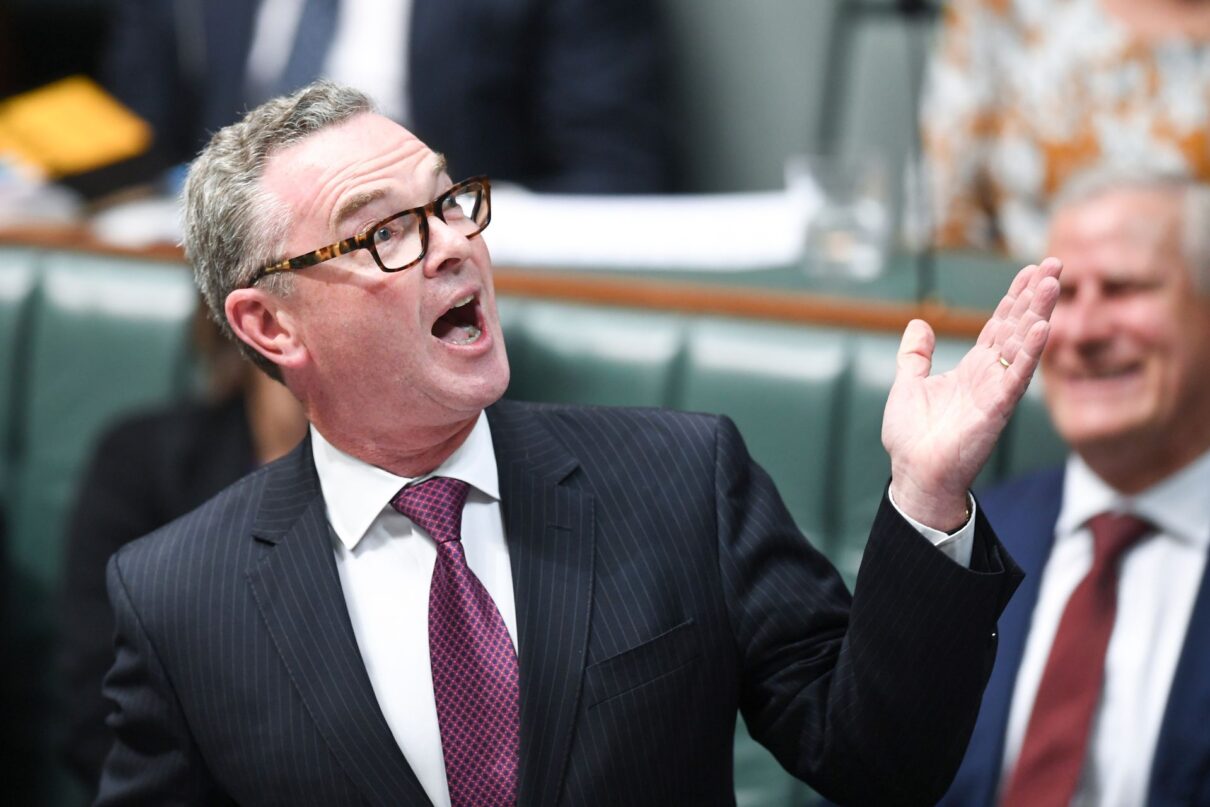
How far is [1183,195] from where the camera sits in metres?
1.82

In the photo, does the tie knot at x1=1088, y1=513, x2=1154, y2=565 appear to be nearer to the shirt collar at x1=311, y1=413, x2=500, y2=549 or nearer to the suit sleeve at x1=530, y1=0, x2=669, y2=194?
the shirt collar at x1=311, y1=413, x2=500, y2=549

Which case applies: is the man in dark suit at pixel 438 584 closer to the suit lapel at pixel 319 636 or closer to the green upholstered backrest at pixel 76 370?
the suit lapel at pixel 319 636

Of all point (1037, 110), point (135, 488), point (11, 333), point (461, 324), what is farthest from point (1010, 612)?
point (11, 333)

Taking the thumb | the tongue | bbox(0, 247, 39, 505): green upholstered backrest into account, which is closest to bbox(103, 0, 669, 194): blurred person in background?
bbox(0, 247, 39, 505): green upholstered backrest

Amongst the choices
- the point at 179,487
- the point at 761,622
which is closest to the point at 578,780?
the point at 761,622

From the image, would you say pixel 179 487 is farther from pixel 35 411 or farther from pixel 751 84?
pixel 751 84

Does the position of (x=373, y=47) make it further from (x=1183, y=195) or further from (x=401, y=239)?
(x=401, y=239)

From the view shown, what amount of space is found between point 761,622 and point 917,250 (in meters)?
1.31

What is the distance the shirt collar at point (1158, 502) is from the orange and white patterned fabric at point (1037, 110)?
0.75 m

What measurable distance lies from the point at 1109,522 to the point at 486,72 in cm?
151

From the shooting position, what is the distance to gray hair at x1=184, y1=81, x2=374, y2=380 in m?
1.21

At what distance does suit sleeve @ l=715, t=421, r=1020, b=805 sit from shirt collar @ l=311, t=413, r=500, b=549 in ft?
0.62

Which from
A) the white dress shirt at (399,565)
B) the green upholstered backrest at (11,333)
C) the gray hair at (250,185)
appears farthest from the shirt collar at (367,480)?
the green upholstered backrest at (11,333)

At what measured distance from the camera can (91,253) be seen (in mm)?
2533
